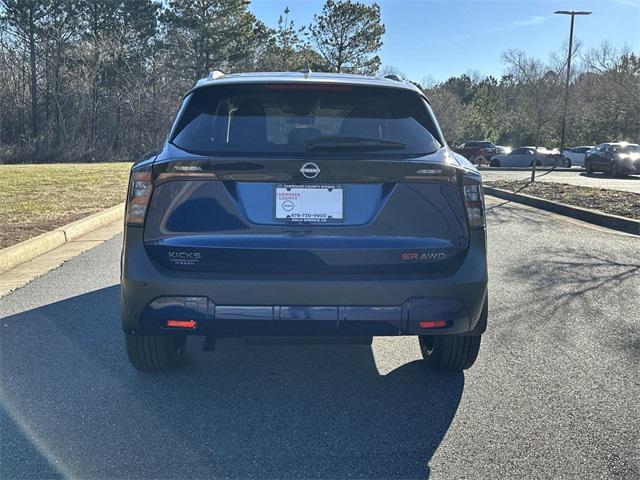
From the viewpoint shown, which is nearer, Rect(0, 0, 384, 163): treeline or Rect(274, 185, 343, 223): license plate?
Rect(274, 185, 343, 223): license plate

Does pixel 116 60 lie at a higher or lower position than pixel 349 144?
higher

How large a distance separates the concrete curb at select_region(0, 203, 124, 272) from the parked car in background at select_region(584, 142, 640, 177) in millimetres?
21810

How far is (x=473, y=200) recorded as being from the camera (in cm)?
304

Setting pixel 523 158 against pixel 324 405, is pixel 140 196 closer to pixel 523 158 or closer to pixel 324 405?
pixel 324 405

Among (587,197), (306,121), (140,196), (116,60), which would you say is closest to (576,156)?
(587,197)

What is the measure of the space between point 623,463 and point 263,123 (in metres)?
2.37

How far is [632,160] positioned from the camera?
25.1 meters

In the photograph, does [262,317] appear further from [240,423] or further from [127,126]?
[127,126]

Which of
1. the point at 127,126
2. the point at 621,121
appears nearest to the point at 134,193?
the point at 127,126

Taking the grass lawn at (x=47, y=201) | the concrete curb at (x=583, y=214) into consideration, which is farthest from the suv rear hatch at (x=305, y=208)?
the concrete curb at (x=583, y=214)

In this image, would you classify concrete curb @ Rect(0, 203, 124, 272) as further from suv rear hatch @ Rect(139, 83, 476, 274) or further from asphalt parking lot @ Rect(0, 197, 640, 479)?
suv rear hatch @ Rect(139, 83, 476, 274)

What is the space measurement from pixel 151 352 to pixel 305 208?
4.46 feet

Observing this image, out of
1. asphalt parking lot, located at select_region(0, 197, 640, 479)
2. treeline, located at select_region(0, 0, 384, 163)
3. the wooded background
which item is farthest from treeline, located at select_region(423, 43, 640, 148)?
asphalt parking lot, located at select_region(0, 197, 640, 479)

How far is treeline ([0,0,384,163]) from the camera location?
37.8 meters
